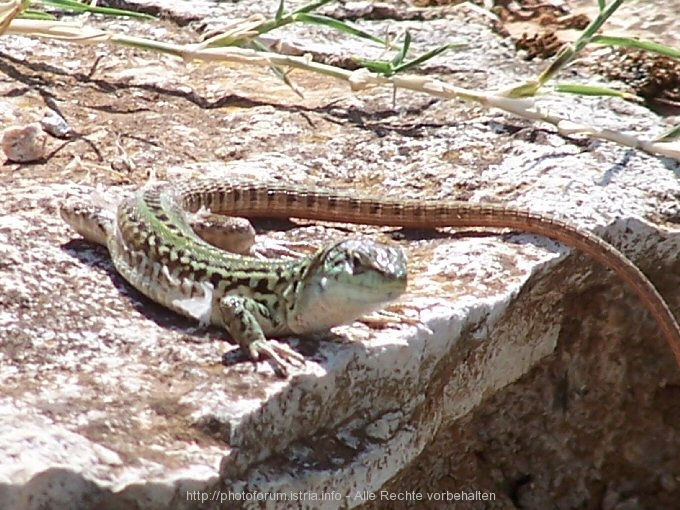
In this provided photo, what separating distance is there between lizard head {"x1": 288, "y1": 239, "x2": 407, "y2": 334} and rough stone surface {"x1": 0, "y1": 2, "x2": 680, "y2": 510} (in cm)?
8

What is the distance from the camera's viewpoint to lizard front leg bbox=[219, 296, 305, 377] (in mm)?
2863

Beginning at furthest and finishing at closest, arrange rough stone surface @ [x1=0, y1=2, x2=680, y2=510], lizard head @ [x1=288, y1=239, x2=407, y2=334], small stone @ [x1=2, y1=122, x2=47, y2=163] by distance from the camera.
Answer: small stone @ [x1=2, y1=122, x2=47, y2=163]
lizard head @ [x1=288, y1=239, x2=407, y2=334]
rough stone surface @ [x1=0, y1=2, x2=680, y2=510]

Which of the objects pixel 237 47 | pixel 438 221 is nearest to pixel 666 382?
pixel 438 221

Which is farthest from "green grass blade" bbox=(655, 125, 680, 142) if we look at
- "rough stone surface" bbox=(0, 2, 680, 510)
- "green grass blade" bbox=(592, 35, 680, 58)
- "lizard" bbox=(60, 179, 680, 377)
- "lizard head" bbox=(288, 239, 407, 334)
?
"lizard head" bbox=(288, 239, 407, 334)

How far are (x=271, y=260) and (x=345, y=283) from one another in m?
0.43

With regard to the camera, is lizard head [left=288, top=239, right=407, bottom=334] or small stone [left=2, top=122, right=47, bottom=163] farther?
small stone [left=2, top=122, right=47, bottom=163]

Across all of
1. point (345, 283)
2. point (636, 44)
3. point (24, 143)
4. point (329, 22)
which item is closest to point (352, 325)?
point (345, 283)

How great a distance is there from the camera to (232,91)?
4812 millimetres

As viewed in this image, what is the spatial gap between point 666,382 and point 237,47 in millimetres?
1987

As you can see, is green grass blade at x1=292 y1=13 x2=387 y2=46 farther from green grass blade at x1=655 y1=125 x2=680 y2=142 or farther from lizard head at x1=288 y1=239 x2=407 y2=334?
lizard head at x1=288 y1=239 x2=407 y2=334

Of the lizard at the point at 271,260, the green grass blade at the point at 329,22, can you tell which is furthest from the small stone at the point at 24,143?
the green grass blade at the point at 329,22

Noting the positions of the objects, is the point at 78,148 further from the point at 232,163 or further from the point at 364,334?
the point at 364,334

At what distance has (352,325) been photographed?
3.10 meters

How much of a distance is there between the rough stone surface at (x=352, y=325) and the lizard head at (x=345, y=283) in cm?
8
